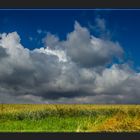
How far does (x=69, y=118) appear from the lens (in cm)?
1362

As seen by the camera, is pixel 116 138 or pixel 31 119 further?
pixel 31 119

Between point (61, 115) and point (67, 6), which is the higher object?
point (67, 6)

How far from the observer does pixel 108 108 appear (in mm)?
13414

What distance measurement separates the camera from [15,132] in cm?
1305

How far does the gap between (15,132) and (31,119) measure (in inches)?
27.5

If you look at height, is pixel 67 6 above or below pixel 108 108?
above

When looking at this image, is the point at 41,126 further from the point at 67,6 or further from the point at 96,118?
the point at 67,6

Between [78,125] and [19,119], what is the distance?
1242 mm

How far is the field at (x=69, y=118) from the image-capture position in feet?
43.4

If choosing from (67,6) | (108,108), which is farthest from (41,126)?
(67,6)

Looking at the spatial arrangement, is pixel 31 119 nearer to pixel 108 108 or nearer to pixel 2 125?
pixel 2 125

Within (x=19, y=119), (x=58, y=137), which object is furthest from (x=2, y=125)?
(x=58, y=137)

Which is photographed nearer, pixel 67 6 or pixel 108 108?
pixel 67 6

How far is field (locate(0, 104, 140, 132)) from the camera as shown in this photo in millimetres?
13227
